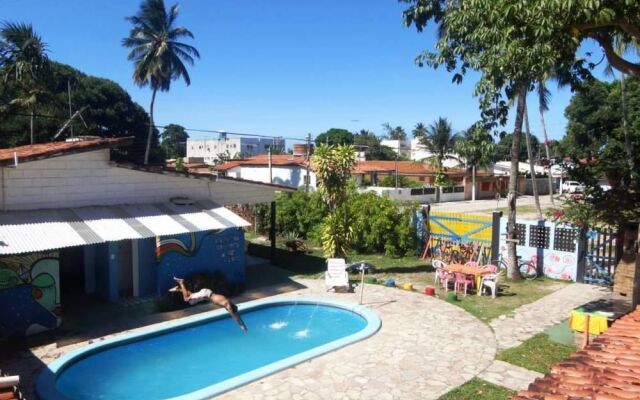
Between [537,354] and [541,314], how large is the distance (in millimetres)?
3266

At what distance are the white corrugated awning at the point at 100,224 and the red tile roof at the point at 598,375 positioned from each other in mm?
11341

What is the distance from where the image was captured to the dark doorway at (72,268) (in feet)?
54.3

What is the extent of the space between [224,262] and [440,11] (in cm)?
1085

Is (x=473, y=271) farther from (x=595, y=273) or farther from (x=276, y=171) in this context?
(x=276, y=171)

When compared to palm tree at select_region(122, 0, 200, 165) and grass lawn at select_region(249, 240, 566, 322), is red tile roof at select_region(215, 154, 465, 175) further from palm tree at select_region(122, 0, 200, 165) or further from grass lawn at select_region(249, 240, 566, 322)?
grass lawn at select_region(249, 240, 566, 322)

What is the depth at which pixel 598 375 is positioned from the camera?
16.1ft

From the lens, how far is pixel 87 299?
15.5 meters

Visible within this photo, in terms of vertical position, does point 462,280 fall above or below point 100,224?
below

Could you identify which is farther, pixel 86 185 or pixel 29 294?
pixel 86 185

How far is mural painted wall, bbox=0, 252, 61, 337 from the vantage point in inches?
474

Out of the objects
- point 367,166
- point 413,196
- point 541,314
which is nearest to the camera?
point 541,314

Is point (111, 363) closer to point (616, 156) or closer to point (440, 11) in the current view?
point (440, 11)

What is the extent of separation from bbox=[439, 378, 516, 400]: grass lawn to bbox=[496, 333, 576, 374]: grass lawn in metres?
1.33

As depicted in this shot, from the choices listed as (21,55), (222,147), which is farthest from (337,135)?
(21,55)
